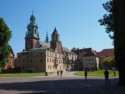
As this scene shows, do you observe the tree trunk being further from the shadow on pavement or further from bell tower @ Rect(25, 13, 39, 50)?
bell tower @ Rect(25, 13, 39, 50)

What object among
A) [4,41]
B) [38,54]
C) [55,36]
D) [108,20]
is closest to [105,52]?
[55,36]

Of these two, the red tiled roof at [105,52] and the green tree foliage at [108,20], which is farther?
the red tiled roof at [105,52]

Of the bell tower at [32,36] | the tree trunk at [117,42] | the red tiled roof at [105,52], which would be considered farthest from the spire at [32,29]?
the tree trunk at [117,42]

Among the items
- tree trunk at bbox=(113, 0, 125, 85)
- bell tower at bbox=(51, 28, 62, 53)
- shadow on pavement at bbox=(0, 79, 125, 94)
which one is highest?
bell tower at bbox=(51, 28, 62, 53)

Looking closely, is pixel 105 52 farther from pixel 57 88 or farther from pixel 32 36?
pixel 57 88

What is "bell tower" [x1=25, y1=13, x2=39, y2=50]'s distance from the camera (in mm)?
138625

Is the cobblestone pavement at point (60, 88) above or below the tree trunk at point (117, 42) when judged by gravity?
below

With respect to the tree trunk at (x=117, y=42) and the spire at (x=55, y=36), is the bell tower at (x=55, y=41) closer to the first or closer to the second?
the spire at (x=55, y=36)

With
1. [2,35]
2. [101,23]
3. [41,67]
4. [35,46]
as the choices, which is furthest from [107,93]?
[35,46]

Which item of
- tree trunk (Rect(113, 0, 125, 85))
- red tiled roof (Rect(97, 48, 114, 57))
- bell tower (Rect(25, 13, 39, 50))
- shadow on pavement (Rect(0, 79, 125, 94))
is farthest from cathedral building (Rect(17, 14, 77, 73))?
tree trunk (Rect(113, 0, 125, 85))

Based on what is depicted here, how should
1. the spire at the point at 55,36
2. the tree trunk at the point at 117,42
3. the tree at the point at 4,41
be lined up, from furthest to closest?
the spire at the point at 55,36 → the tree at the point at 4,41 → the tree trunk at the point at 117,42

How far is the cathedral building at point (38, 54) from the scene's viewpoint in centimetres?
12388

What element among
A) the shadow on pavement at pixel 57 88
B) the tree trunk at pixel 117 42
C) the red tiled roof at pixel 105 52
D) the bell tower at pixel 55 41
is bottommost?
the shadow on pavement at pixel 57 88

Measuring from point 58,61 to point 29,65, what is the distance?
19991 mm
